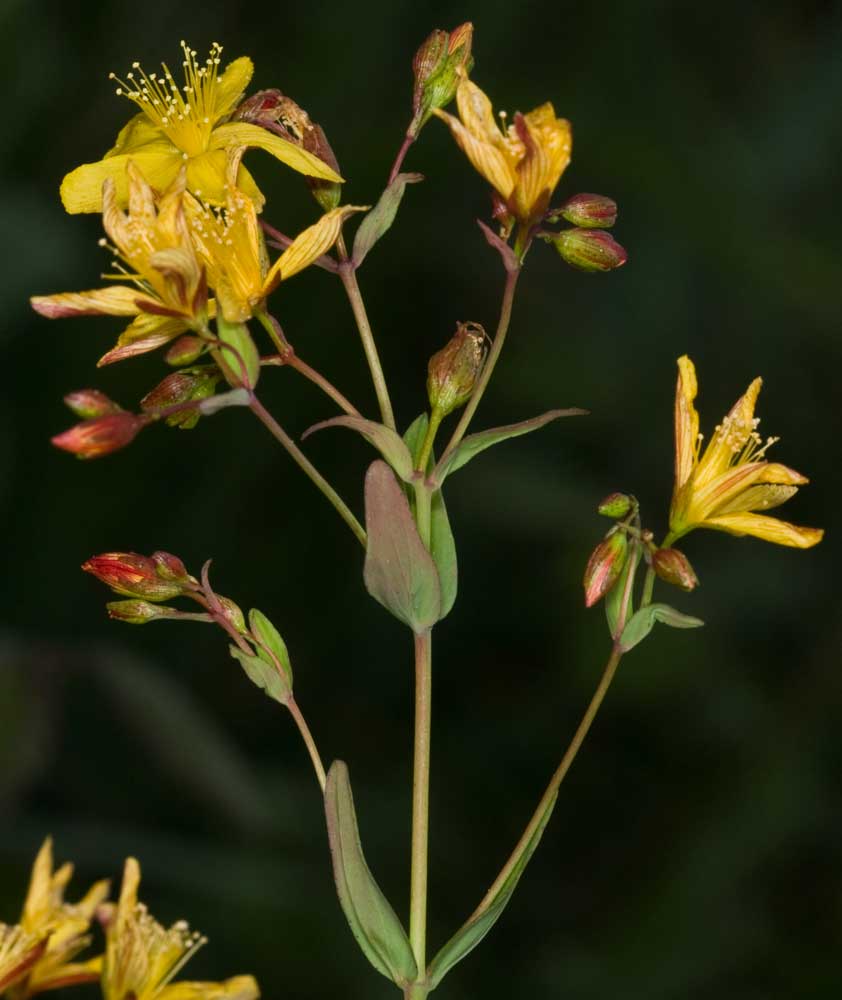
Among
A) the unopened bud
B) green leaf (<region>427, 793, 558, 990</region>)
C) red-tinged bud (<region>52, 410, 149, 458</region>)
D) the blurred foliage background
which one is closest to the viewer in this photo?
red-tinged bud (<region>52, 410, 149, 458</region>)

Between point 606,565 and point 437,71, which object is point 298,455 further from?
point 437,71

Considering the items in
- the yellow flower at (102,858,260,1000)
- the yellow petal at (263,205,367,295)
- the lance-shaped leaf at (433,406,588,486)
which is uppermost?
the yellow petal at (263,205,367,295)

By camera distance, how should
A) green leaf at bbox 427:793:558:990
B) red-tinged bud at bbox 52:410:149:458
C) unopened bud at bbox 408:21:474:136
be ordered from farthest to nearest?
1. unopened bud at bbox 408:21:474:136
2. green leaf at bbox 427:793:558:990
3. red-tinged bud at bbox 52:410:149:458

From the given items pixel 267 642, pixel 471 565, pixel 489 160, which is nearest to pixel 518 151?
pixel 489 160

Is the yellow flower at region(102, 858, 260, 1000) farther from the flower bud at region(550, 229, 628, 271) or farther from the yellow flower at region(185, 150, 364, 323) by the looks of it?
the flower bud at region(550, 229, 628, 271)

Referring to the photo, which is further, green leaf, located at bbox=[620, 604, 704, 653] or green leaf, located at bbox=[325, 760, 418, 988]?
green leaf, located at bbox=[620, 604, 704, 653]

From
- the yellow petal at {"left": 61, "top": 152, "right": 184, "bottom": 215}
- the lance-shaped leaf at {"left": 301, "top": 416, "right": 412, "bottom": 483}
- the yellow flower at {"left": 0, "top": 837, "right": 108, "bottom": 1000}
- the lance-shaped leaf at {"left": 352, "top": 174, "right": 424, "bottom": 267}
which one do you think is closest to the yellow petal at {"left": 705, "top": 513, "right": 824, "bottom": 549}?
the lance-shaped leaf at {"left": 301, "top": 416, "right": 412, "bottom": 483}

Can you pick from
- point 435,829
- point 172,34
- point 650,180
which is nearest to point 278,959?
point 435,829
